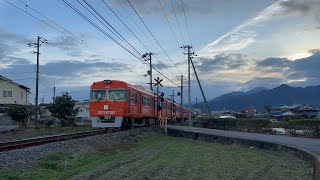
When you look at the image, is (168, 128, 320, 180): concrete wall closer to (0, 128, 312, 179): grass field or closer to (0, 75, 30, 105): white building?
(0, 128, 312, 179): grass field

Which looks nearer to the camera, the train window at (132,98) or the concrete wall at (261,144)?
the concrete wall at (261,144)

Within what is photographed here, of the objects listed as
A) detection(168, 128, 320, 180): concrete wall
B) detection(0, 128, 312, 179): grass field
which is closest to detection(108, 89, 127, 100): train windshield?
detection(168, 128, 320, 180): concrete wall

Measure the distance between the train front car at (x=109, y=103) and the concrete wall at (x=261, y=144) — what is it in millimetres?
4962

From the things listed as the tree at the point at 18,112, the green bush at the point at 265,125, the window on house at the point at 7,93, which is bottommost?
the green bush at the point at 265,125

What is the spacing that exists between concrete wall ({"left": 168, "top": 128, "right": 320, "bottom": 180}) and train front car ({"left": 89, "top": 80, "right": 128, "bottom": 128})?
4.96 meters

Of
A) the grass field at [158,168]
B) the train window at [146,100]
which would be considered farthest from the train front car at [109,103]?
the grass field at [158,168]

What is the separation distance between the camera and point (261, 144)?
19.3 m

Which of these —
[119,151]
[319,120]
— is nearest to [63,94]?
[319,120]

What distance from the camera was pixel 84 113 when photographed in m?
87.0

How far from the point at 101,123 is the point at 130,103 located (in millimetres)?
2184

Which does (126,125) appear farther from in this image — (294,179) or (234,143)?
(294,179)

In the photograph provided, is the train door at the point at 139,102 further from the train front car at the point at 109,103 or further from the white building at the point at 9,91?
the white building at the point at 9,91

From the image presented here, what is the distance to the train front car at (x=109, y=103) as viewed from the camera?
85.6ft

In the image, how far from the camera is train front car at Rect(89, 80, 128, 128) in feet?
85.6
